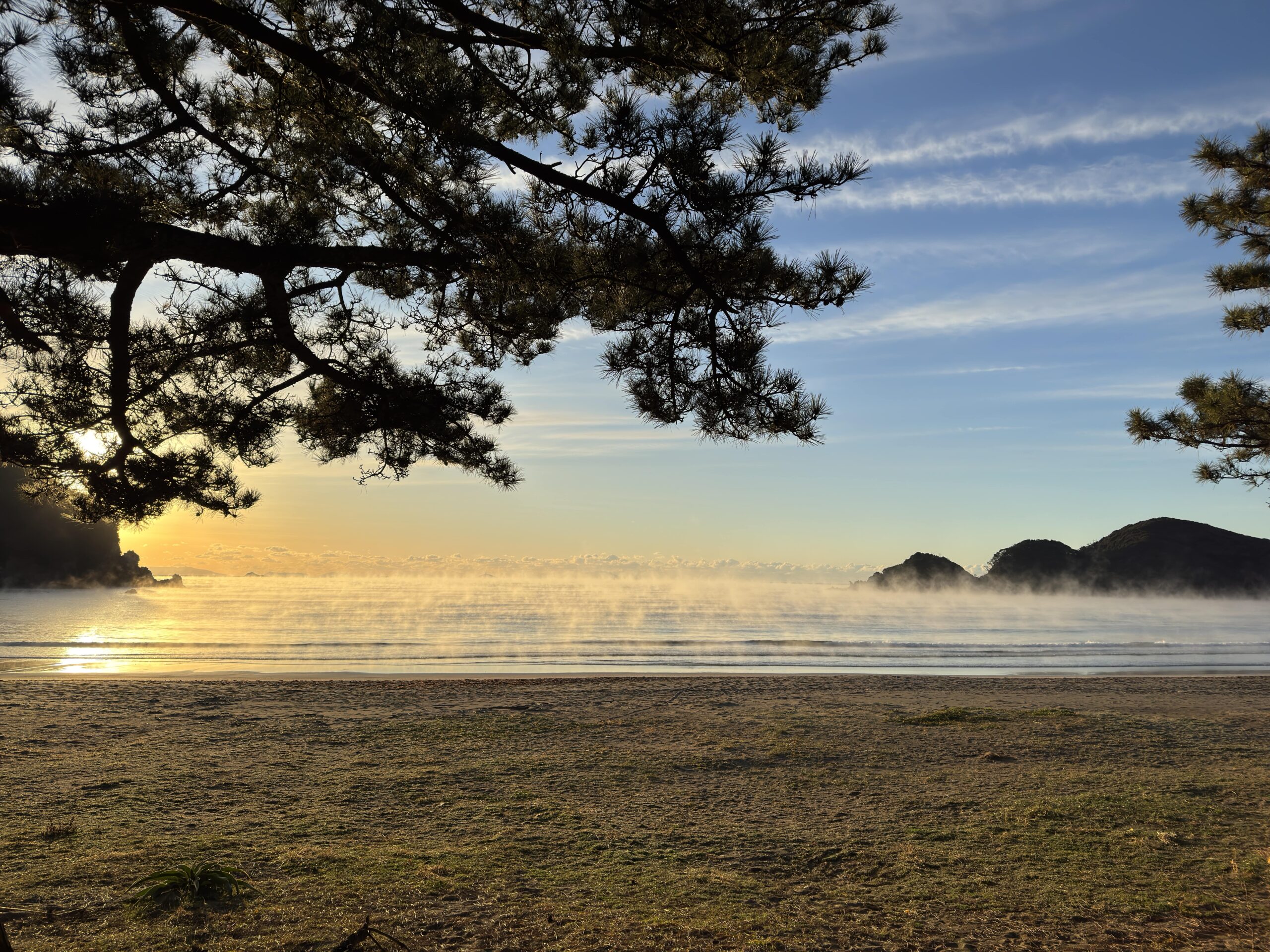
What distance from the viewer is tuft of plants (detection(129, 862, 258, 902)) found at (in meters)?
3.67

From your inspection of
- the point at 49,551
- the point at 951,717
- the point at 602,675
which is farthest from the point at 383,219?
the point at 49,551

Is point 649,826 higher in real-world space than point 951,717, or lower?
higher

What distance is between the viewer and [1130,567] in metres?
102

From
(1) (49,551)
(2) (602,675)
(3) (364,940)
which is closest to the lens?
(3) (364,940)

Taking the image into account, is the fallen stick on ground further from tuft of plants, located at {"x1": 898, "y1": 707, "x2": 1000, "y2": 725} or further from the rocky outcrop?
the rocky outcrop

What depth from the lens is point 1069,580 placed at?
337 feet

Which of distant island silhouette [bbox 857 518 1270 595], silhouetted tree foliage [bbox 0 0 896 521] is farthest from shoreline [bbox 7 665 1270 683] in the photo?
distant island silhouette [bbox 857 518 1270 595]

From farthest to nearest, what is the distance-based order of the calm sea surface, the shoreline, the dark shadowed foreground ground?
the calm sea surface → the shoreline → the dark shadowed foreground ground

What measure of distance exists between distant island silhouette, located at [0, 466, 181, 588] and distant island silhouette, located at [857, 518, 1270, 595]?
294 feet

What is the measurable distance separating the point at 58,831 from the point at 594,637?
2474 centimetres

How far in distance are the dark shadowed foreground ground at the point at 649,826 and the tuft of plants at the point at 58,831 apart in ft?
0.17

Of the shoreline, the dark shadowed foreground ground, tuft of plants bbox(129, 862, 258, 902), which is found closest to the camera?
the dark shadowed foreground ground

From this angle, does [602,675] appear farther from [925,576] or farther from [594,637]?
[925,576]

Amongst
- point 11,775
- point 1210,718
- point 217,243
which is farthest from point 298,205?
point 1210,718
